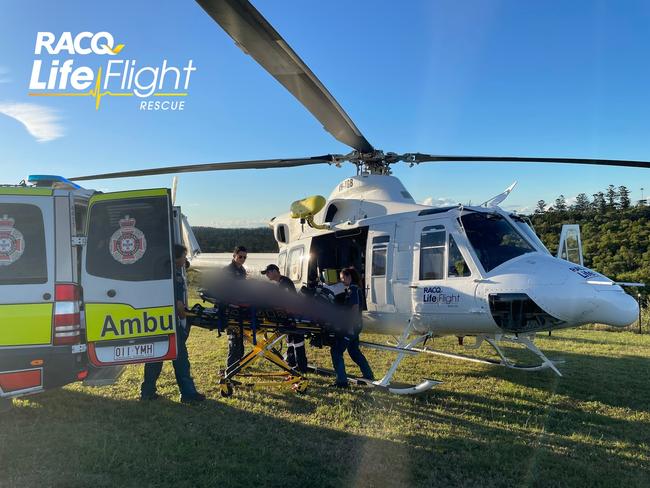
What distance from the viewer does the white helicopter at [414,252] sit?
4988mm

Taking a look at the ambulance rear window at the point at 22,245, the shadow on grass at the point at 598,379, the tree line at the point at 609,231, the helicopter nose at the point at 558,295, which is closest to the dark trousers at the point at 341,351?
the helicopter nose at the point at 558,295

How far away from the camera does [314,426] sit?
15.5 feet

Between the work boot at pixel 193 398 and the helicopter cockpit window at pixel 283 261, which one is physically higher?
the helicopter cockpit window at pixel 283 261

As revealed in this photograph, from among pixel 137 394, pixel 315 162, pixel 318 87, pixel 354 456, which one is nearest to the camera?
pixel 354 456

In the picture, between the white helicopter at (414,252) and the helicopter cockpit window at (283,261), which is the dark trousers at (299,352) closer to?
the white helicopter at (414,252)

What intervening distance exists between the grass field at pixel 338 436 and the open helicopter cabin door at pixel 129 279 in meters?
0.85

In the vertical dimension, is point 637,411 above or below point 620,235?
below

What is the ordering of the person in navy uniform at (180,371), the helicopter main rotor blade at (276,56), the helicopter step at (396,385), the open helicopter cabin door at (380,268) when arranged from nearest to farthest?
the helicopter main rotor blade at (276,56) < the person in navy uniform at (180,371) < the helicopter step at (396,385) < the open helicopter cabin door at (380,268)

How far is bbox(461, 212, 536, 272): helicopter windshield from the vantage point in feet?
18.7

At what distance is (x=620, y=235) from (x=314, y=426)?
32.5 m

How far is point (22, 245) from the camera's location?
4.26m

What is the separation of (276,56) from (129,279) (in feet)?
8.71

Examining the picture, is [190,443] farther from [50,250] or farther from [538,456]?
[538,456]

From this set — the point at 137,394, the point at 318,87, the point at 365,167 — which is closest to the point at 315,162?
the point at 365,167
